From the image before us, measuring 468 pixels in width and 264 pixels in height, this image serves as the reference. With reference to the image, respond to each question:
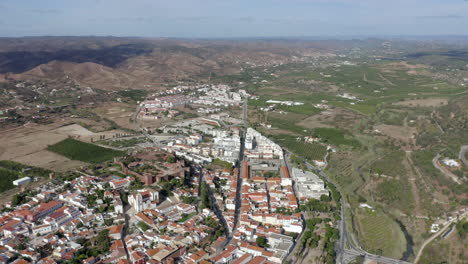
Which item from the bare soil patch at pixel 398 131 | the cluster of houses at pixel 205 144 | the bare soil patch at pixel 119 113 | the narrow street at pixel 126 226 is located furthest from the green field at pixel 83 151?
the bare soil patch at pixel 398 131

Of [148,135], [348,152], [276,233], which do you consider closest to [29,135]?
[148,135]

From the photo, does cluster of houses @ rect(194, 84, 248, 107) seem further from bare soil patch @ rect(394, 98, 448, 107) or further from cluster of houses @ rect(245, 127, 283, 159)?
bare soil patch @ rect(394, 98, 448, 107)

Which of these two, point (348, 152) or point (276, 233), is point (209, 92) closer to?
point (348, 152)

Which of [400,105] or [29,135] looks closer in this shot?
[29,135]

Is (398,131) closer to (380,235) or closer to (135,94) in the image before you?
(380,235)

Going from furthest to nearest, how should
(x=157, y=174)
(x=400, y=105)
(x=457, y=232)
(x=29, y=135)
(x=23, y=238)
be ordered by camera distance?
(x=400, y=105)
(x=29, y=135)
(x=157, y=174)
(x=457, y=232)
(x=23, y=238)

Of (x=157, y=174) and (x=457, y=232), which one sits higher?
(x=157, y=174)

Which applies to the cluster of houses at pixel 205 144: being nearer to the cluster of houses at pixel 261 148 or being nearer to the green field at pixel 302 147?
the cluster of houses at pixel 261 148
